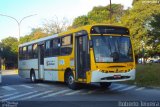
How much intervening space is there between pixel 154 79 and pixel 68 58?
6.02 m

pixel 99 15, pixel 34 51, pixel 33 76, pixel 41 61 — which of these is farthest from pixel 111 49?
pixel 99 15

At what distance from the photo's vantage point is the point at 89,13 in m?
87.2

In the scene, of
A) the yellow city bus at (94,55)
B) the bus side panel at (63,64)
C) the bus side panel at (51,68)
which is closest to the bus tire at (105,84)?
the yellow city bus at (94,55)

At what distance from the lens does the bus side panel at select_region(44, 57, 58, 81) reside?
22.5 metres

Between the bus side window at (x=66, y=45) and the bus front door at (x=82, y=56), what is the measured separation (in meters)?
0.78

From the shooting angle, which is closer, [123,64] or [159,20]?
[123,64]

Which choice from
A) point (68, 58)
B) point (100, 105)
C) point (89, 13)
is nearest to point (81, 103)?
point (100, 105)

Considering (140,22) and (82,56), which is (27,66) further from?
(140,22)

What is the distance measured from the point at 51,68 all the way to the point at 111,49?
6.30 meters

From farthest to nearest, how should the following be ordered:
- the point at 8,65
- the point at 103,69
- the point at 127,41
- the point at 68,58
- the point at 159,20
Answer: the point at 8,65
the point at 159,20
the point at 68,58
the point at 127,41
the point at 103,69

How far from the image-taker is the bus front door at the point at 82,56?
18.3 meters

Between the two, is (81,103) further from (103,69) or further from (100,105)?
(103,69)

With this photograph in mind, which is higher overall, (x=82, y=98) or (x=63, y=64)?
(x=63, y=64)

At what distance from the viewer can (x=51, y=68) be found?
23.2 metres
